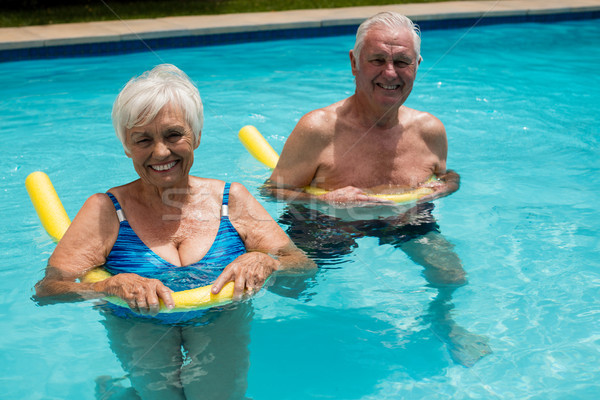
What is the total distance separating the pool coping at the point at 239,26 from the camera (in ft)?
28.9

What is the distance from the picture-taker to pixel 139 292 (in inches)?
93.4

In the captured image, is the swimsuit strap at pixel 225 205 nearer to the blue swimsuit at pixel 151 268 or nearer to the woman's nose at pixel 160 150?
the blue swimsuit at pixel 151 268

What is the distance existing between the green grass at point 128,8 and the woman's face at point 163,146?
808 centimetres

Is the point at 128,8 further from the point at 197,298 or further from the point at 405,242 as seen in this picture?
the point at 197,298

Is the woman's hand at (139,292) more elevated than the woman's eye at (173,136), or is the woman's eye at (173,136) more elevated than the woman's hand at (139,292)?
the woman's eye at (173,136)

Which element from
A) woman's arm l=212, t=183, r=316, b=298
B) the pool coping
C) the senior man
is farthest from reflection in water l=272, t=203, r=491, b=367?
the pool coping

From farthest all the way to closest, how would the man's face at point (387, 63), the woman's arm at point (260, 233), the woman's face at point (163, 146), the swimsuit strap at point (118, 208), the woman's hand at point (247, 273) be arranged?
the man's face at point (387, 63) → the woman's arm at point (260, 233) → the swimsuit strap at point (118, 208) → the woman's face at point (163, 146) → the woman's hand at point (247, 273)

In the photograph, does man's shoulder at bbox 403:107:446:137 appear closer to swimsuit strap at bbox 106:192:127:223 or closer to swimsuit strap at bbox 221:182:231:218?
swimsuit strap at bbox 221:182:231:218

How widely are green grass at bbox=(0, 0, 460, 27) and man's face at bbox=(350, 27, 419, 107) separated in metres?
7.64

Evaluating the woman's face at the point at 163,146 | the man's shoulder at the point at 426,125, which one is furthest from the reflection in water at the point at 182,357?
the man's shoulder at the point at 426,125

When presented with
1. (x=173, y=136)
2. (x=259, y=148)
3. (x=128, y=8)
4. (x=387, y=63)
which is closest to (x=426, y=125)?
(x=387, y=63)

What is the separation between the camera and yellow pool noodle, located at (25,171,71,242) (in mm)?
3672

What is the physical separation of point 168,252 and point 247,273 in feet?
1.40

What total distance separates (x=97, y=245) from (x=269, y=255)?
713 millimetres
